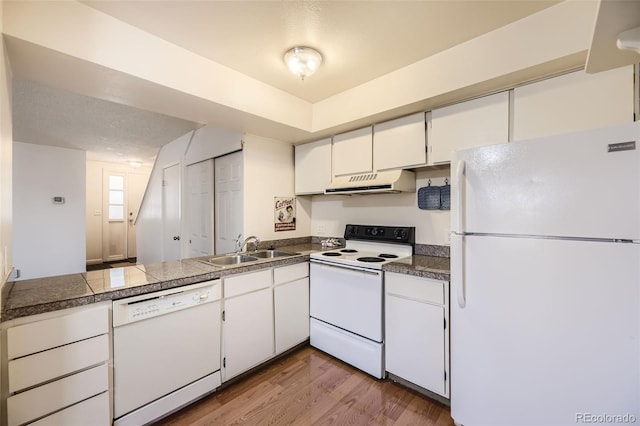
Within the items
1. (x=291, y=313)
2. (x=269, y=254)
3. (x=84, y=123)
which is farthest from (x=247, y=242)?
(x=84, y=123)

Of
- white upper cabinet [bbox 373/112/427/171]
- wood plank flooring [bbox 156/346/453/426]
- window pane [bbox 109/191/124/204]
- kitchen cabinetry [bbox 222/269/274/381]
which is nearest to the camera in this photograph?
wood plank flooring [bbox 156/346/453/426]

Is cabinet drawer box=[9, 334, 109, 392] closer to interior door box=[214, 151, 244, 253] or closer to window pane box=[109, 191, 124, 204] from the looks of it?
interior door box=[214, 151, 244, 253]

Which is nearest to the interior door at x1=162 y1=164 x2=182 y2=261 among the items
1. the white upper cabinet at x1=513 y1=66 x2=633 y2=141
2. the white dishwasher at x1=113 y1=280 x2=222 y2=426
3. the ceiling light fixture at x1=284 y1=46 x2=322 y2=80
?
the white dishwasher at x1=113 y1=280 x2=222 y2=426

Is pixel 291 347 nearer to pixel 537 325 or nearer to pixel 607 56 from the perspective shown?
pixel 537 325

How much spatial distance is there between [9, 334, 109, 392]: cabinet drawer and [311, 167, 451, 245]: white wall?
7.38ft

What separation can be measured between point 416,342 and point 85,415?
6.35 feet

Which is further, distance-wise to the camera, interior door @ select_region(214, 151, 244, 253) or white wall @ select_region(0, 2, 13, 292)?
interior door @ select_region(214, 151, 244, 253)

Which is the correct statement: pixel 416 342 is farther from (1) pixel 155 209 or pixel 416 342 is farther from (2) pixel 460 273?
(1) pixel 155 209

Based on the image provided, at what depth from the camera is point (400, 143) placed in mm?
2225

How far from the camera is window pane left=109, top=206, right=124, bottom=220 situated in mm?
6570

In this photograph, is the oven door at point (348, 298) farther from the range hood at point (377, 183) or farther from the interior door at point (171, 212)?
the interior door at point (171, 212)

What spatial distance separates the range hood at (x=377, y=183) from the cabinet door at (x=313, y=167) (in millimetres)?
252

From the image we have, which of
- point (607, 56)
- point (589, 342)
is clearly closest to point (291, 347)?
point (589, 342)

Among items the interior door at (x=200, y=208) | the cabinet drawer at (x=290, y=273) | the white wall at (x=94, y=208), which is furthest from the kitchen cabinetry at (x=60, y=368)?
the white wall at (x=94, y=208)
